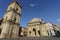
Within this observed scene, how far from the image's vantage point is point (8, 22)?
100ft

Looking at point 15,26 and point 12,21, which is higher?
point 12,21

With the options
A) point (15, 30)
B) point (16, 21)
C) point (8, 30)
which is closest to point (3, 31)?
point (8, 30)

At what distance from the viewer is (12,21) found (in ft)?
105

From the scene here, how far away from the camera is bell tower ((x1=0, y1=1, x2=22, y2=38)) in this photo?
97.7 ft

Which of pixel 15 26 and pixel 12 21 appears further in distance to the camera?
pixel 15 26

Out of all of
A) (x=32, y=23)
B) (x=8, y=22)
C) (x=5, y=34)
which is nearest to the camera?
(x=5, y=34)

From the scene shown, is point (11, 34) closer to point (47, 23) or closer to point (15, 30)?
point (15, 30)

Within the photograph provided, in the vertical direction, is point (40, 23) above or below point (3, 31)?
above

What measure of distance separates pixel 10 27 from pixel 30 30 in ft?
23.2

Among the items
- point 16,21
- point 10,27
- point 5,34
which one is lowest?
point 5,34

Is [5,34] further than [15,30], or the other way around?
[15,30]

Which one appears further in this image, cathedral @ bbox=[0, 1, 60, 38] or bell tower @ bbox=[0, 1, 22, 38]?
bell tower @ bbox=[0, 1, 22, 38]

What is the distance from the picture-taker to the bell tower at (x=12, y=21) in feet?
97.7

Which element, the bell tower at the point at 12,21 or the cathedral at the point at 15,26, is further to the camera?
the bell tower at the point at 12,21
